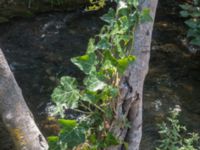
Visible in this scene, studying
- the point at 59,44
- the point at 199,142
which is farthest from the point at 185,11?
the point at 199,142

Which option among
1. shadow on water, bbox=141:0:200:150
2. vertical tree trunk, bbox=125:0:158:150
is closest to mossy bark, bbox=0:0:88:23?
shadow on water, bbox=141:0:200:150

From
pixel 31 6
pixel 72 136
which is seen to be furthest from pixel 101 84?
pixel 31 6

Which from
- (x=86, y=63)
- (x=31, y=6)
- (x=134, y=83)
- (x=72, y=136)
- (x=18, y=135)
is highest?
(x=86, y=63)

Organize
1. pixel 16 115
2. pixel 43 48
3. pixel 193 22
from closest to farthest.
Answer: pixel 16 115, pixel 193 22, pixel 43 48

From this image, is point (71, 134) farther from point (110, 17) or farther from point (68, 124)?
point (110, 17)

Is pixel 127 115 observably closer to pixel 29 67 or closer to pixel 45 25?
pixel 29 67

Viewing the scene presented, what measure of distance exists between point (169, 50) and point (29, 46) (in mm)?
1615

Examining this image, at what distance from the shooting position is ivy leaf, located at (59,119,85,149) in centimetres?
194

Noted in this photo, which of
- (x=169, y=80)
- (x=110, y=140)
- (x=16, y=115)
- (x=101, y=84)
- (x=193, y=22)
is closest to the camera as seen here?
(x=101, y=84)

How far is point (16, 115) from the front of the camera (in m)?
2.29

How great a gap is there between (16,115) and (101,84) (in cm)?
61

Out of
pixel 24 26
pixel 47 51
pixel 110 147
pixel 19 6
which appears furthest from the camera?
pixel 19 6

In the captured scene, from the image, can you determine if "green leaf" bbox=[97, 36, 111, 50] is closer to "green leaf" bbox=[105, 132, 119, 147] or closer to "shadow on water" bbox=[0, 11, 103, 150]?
"green leaf" bbox=[105, 132, 119, 147]

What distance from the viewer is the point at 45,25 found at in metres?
5.81
